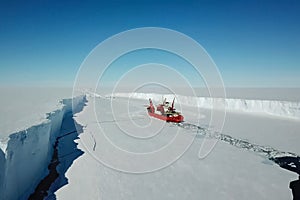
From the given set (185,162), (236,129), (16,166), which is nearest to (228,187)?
(185,162)

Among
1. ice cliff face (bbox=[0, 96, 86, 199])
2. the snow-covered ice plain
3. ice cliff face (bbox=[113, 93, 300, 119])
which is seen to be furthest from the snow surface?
ice cliff face (bbox=[113, 93, 300, 119])

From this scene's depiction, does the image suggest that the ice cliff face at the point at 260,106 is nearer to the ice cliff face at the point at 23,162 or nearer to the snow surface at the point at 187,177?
the snow surface at the point at 187,177

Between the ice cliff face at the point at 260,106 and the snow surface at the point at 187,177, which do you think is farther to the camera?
the ice cliff face at the point at 260,106

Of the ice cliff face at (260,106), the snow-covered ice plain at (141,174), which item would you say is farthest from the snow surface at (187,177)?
the ice cliff face at (260,106)

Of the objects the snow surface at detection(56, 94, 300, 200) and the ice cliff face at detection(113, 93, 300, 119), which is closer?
the snow surface at detection(56, 94, 300, 200)

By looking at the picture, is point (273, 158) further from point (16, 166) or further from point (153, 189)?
point (16, 166)

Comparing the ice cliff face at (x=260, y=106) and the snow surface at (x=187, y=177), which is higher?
the ice cliff face at (x=260, y=106)

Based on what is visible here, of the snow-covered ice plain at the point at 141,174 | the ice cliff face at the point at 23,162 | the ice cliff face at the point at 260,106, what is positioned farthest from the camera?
the ice cliff face at the point at 260,106

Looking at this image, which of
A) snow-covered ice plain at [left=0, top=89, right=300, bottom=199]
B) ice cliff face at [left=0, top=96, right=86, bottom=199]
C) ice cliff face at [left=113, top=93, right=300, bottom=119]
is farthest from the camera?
ice cliff face at [left=113, top=93, right=300, bottom=119]

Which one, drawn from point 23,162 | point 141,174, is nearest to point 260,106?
point 141,174

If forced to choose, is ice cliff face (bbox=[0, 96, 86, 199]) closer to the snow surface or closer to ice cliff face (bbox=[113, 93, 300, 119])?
the snow surface
